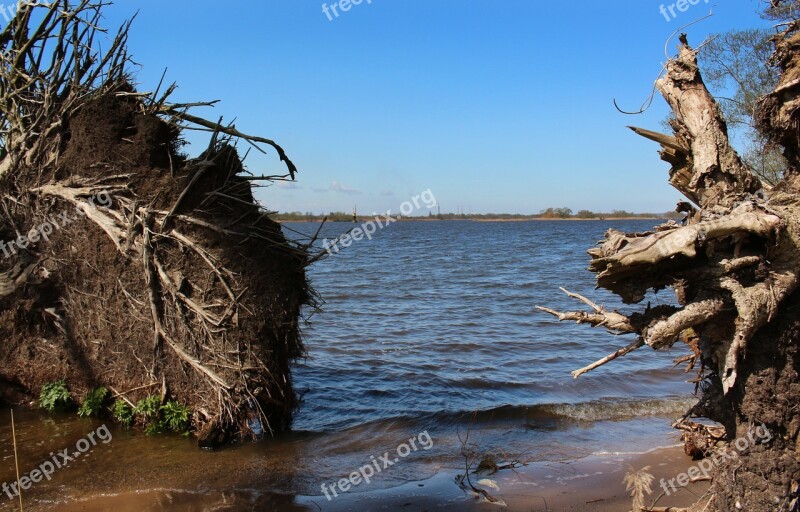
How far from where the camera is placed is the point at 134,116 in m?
8.78

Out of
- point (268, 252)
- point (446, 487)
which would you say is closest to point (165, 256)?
point (268, 252)

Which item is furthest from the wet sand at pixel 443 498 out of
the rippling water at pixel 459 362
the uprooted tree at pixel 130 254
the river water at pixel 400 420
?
the rippling water at pixel 459 362

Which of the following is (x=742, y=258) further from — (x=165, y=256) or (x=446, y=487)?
(x=165, y=256)

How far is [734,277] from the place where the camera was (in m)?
4.63

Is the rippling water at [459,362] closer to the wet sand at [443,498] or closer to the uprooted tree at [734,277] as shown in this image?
the wet sand at [443,498]

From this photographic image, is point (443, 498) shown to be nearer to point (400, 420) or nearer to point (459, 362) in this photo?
point (400, 420)

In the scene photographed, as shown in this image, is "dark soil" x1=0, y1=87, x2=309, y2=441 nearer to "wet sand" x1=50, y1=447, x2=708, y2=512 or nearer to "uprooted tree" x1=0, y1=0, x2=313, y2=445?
"uprooted tree" x1=0, y1=0, x2=313, y2=445

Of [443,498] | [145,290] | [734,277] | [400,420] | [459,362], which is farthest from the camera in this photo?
[459,362]

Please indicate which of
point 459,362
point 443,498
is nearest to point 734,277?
point 443,498

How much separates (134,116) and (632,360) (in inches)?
417

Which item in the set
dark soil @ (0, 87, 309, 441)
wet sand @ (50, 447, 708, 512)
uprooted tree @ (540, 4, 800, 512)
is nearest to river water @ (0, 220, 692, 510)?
wet sand @ (50, 447, 708, 512)

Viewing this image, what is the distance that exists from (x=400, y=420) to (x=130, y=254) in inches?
184

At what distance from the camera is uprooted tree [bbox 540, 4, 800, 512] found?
14.7 feet

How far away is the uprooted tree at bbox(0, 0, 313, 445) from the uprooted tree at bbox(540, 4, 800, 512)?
4640 mm
